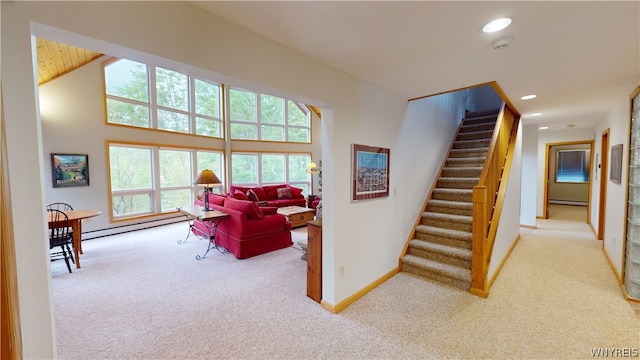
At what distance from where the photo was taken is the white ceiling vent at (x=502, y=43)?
1.75 metres

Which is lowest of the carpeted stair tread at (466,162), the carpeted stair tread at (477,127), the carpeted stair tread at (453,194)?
the carpeted stair tread at (453,194)

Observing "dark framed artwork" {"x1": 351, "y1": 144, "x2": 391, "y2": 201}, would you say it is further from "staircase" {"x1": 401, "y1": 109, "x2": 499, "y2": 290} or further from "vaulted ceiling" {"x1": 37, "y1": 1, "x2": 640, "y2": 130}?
"staircase" {"x1": 401, "y1": 109, "x2": 499, "y2": 290}

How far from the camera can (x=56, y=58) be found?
13.1 ft

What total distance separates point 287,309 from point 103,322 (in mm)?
1649

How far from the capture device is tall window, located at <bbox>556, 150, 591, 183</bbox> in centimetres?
855

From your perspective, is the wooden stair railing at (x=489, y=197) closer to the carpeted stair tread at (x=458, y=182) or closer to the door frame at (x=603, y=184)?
the carpeted stair tread at (x=458, y=182)

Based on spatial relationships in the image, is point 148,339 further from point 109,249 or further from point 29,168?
point 109,249

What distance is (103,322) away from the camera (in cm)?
227

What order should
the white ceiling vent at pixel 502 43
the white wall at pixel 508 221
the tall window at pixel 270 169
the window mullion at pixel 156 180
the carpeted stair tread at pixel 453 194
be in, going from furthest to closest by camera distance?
1. the tall window at pixel 270 169
2. the window mullion at pixel 156 180
3. the carpeted stair tread at pixel 453 194
4. the white wall at pixel 508 221
5. the white ceiling vent at pixel 502 43

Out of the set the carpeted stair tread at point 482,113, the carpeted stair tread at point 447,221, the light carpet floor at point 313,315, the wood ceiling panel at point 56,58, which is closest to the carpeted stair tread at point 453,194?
the carpeted stair tread at point 447,221

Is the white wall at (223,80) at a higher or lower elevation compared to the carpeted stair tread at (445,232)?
higher

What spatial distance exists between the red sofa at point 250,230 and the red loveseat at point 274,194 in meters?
2.52

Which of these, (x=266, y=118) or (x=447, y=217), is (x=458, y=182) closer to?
(x=447, y=217)

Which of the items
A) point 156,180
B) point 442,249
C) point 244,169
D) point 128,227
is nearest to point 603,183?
point 442,249
